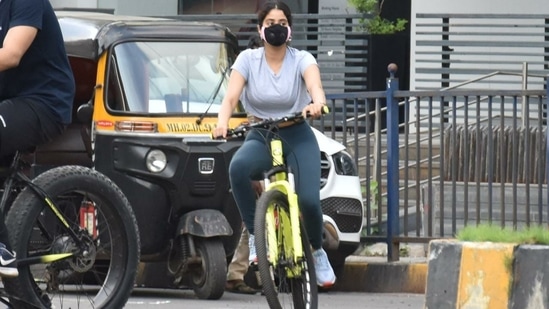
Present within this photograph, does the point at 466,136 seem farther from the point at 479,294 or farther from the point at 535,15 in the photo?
the point at 535,15

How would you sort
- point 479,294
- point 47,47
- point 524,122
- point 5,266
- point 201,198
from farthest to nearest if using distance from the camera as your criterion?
point 524,122
point 201,198
point 479,294
point 47,47
point 5,266

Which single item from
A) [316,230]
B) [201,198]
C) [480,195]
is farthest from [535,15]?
[316,230]

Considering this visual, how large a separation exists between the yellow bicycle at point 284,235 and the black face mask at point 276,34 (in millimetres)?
473

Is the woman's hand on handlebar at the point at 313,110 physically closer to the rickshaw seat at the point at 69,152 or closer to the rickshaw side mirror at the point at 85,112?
the rickshaw side mirror at the point at 85,112

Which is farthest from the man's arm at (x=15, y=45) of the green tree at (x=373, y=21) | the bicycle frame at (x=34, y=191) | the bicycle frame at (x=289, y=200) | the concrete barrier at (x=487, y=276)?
the green tree at (x=373, y=21)

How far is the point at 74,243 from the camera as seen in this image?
24.0 feet

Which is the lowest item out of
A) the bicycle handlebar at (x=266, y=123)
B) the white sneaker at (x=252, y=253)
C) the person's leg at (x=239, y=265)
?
the person's leg at (x=239, y=265)

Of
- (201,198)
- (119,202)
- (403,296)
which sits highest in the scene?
(119,202)

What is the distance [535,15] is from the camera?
21.8 meters

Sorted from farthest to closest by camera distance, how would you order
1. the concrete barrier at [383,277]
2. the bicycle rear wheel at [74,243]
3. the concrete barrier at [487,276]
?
the concrete barrier at [383,277], the concrete barrier at [487,276], the bicycle rear wheel at [74,243]

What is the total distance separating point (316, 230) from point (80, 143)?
499 cm

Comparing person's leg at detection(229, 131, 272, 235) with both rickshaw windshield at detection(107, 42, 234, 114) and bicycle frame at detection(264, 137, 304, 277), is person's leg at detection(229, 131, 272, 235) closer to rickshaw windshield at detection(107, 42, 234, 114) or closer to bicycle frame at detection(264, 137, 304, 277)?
bicycle frame at detection(264, 137, 304, 277)

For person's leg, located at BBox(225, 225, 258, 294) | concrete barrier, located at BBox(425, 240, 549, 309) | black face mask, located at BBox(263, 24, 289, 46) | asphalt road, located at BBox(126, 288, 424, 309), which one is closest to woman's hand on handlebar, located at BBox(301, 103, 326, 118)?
black face mask, located at BBox(263, 24, 289, 46)

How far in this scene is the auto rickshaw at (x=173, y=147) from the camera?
11648 millimetres
